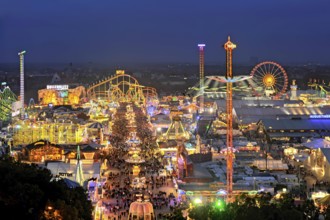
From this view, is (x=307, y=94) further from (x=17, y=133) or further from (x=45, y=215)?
(x=45, y=215)

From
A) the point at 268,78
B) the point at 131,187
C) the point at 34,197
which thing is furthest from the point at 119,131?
the point at 34,197

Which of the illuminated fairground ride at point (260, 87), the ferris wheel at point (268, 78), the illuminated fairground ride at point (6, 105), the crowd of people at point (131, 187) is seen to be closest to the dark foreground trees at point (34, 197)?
the crowd of people at point (131, 187)

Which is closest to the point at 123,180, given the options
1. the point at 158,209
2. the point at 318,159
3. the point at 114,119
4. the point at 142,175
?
Result: the point at 142,175

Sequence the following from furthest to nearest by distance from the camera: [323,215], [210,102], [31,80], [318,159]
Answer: [31,80]
[210,102]
[318,159]
[323,215]

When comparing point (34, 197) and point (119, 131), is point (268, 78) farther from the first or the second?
point (34, 197)

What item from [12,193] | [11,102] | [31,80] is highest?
[31,80]

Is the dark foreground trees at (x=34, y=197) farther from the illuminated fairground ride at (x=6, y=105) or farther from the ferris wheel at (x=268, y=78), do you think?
the ferris wheel at (x=268, y=78)

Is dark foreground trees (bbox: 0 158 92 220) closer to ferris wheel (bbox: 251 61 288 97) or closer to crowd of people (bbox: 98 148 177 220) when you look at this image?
crowd of people (bbox: 98 148 177 220)

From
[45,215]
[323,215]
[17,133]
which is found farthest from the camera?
[17,133]
